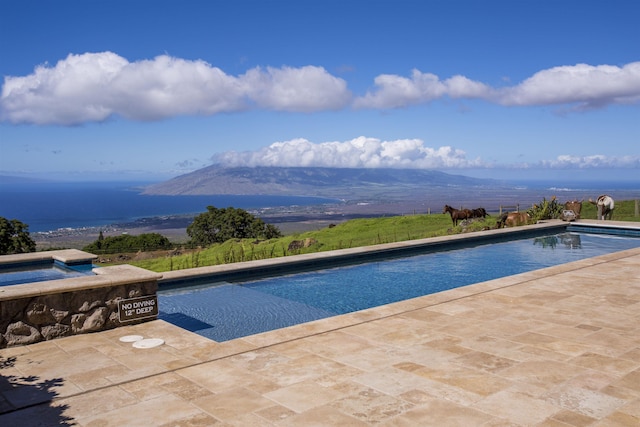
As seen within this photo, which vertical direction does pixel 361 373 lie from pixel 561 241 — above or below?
below

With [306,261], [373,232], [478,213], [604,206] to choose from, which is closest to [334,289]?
[306,261]

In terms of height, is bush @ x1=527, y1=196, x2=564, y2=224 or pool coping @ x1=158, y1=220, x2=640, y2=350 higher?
bush @ x1=527, y1=196, x2=564, y2=224

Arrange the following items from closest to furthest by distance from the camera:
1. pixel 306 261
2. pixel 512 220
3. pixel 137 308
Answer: pixel 137 308
pixel 306 261
pixel 512 220

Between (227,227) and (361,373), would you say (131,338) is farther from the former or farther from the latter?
(227,227)

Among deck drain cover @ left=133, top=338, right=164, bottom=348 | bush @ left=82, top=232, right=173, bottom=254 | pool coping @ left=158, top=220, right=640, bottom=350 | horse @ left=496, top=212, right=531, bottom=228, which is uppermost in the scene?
horse @ left=496, top=212, right=531, bottom=228

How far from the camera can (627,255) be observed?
41.2ft

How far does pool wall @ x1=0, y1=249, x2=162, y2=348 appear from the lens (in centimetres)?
632

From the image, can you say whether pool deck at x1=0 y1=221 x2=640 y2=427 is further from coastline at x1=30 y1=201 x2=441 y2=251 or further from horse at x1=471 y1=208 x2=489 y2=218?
coastline at x1=30 y1=201 x2=441 y2=251

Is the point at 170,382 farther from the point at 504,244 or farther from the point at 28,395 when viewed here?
the point at 504,244

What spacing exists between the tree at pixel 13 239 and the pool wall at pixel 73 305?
1236 centimetres

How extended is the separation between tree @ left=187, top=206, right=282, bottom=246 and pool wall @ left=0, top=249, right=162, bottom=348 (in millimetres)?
22768

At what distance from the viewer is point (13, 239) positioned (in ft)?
59.3

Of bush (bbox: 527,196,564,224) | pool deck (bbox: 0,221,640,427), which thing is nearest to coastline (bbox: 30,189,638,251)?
bush (bbox: 527,196,564,224)

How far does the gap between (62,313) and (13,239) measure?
527 inches
